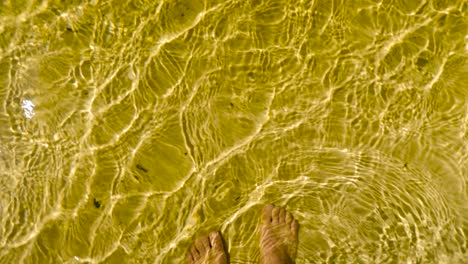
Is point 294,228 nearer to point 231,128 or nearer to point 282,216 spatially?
point 282,216

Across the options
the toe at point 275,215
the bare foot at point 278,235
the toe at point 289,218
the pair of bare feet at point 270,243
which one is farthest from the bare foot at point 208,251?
the toe at point 289,218

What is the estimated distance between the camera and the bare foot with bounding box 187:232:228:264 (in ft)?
9.89

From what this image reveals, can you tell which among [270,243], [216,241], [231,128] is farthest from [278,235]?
[231,128]

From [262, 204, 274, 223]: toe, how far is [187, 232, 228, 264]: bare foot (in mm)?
401

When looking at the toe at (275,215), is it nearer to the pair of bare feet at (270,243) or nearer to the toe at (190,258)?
the pair of bare feet at (270,243)

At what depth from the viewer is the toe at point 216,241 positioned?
9.94ft

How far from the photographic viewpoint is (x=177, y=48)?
3102mm

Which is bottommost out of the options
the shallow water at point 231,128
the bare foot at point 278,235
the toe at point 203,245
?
the toe at point 203,245

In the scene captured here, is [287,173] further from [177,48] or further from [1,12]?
[1,12]

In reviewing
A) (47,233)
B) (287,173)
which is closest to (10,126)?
(47,233)

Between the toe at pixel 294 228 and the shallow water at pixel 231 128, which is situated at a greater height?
the shallow water at pixel 231 128

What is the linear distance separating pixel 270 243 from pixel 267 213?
267 mm

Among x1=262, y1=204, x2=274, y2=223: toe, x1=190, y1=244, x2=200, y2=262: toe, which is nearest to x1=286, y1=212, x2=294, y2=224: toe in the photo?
x1=262, y1=204, x2=274, y2=223: toe

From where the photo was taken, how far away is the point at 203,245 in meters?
3.03
